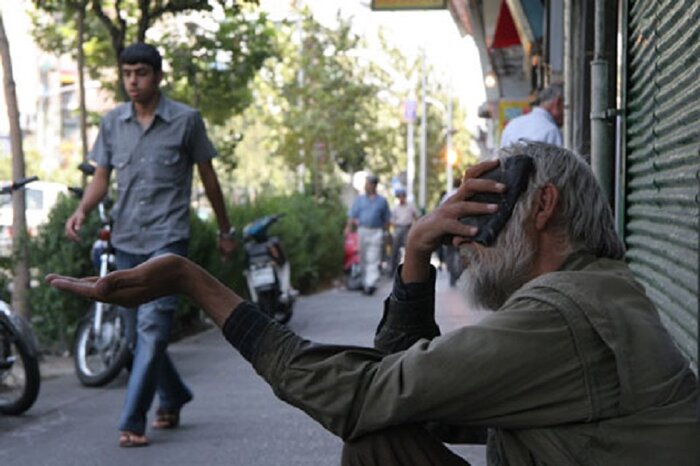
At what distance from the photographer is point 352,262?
1004 inches

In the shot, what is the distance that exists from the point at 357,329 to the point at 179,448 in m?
7.61

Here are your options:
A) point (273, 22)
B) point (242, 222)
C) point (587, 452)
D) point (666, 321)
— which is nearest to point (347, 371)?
point (587, 452)

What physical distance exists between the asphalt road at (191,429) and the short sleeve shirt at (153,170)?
3.22 feet

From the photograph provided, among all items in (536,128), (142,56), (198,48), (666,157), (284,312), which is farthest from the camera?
(198,48)

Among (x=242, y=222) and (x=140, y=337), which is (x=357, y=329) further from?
(x=140, y=337)

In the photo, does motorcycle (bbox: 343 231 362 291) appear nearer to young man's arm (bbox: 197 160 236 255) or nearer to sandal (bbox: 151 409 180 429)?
young man's arm (bbox: 197 160 236 255)

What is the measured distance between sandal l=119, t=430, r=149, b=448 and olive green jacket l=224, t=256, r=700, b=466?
4426 millimetres

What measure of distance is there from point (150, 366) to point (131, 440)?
1.24ft

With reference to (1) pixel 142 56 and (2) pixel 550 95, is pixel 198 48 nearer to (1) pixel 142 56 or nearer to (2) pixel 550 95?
(2) pixel 550 95

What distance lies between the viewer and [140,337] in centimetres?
752

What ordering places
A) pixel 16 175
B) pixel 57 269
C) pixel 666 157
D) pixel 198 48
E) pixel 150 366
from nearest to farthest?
pixel 666 157 → pixel 150 366 → pixel 57 269 → pixel 16 175 → pixel 198 48

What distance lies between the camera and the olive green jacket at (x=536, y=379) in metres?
2.76

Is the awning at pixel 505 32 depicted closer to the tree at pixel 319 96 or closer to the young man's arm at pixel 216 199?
the tree at pixel 319 96

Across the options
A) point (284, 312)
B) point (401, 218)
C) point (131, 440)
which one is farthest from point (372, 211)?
point (131, 440)
